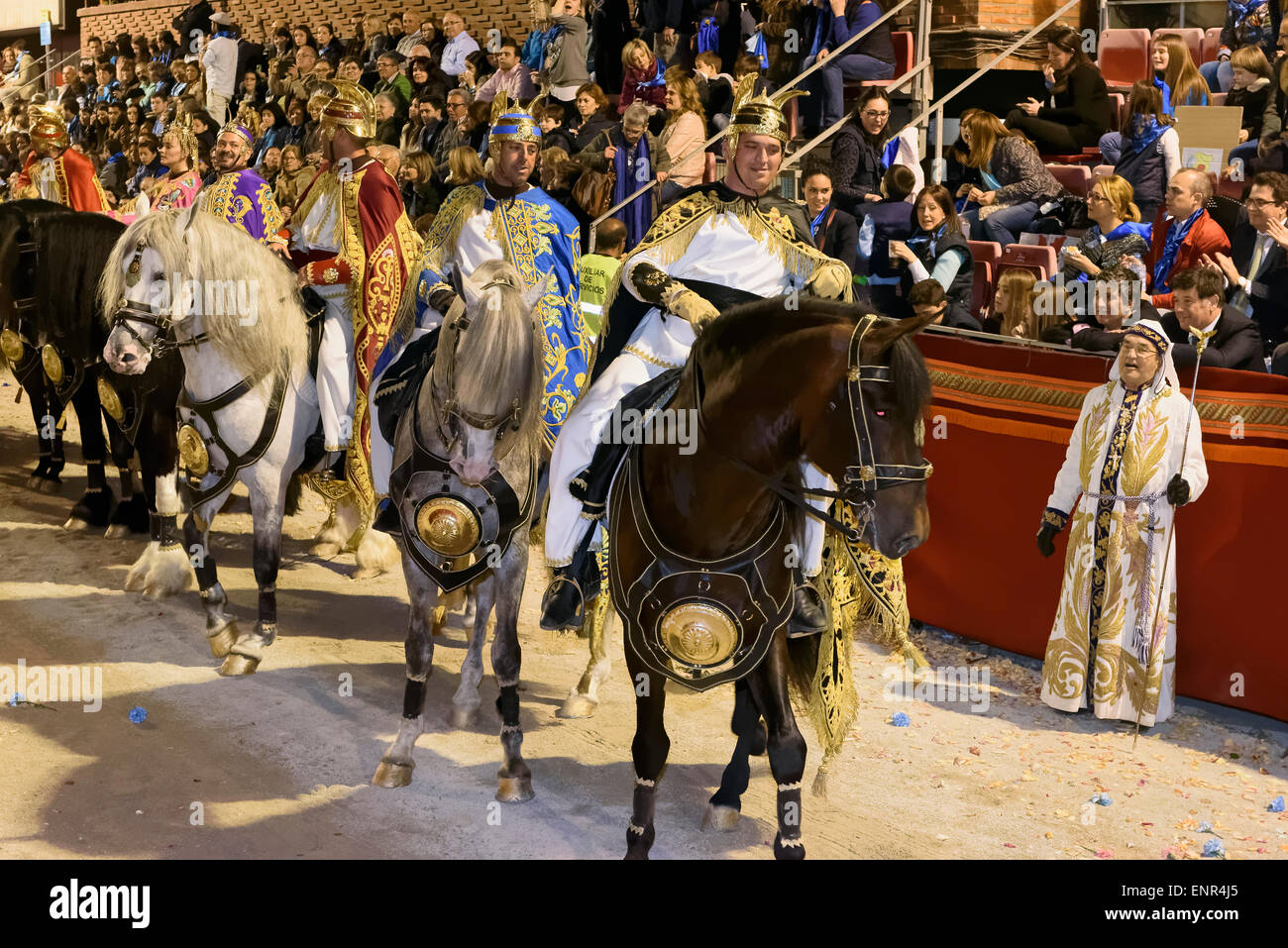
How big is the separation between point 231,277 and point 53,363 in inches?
144

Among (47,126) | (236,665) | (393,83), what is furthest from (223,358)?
(393,83)

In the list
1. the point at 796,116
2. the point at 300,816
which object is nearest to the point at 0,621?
the point at 300,816

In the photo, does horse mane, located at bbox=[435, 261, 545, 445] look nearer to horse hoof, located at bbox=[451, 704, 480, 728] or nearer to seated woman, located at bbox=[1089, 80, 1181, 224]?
horse hoof, located at bbox=[451, 704, 480, 728]

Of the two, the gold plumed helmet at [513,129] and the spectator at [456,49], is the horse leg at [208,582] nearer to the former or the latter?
the gold plumed helmet at [513,129]

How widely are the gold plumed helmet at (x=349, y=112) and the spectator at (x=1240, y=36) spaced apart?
772 cm

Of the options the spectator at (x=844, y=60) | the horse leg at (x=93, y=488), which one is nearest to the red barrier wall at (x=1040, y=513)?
the spectator at (x=844, y=60)

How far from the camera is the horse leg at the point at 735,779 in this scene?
5.66 m

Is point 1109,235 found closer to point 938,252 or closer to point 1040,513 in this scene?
point 938,252

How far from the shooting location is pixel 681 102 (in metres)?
12.5

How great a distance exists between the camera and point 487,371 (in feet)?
18.0

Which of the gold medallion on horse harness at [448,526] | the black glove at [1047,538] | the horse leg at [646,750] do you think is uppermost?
the gold medallion on horse harness at [448,526]

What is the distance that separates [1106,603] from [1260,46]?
22.8 ft

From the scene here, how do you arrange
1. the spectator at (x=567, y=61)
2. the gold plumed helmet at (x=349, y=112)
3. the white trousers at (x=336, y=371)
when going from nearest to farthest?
the gold plumed helmet at (x=349, y=112), the white trousers at (x=336, y=371), the spectator at (x=567, y=61)

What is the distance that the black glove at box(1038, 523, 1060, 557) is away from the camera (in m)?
6.82
